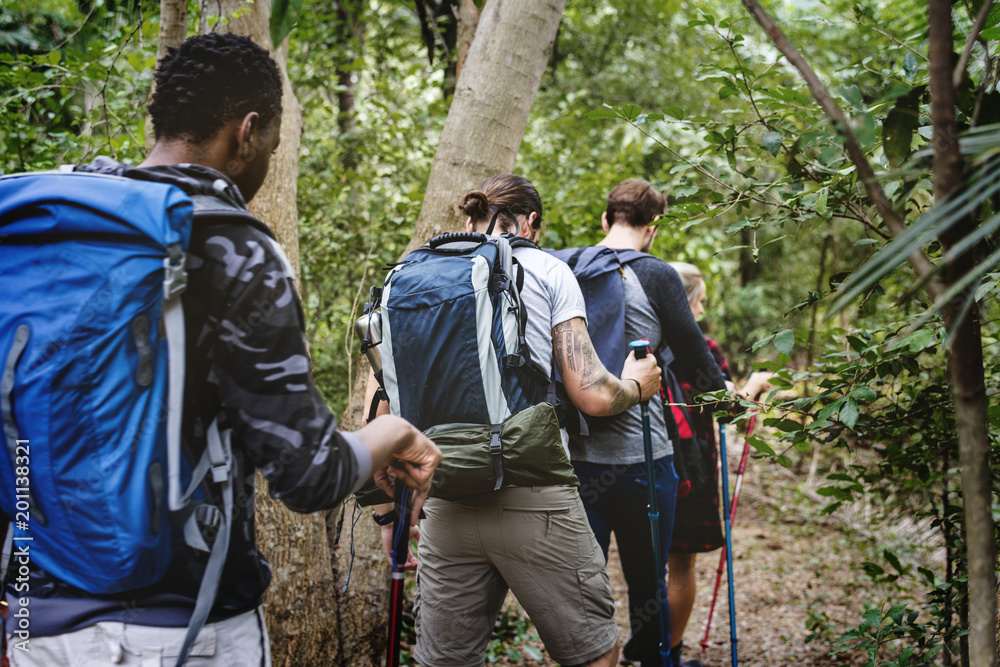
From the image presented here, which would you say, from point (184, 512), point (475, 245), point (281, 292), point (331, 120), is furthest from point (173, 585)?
point (331, 120)

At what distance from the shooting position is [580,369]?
2.20m

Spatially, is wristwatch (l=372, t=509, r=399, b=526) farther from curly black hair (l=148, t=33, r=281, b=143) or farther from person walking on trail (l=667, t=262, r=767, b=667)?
person walking on trail (l=667, t=262, r=767, b=667)

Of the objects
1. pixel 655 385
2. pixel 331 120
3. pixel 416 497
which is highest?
pixel 331 120

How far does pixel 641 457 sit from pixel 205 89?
204cm

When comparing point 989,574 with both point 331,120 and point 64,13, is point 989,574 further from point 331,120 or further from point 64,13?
point 64,13

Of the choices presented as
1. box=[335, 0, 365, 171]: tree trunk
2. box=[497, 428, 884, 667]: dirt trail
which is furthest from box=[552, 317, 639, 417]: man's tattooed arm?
box=[335, 0, 365, 171]: tree trunk

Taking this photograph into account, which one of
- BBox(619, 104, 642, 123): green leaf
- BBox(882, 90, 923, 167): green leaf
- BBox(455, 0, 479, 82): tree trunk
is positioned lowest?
BBox(882, 90, 923, 167): green leaf

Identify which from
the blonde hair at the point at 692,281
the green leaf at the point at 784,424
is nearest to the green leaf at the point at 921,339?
the green leaf at the point at 784,424

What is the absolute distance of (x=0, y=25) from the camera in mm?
8852

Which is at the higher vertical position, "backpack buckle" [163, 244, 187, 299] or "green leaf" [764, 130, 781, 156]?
"green leaf" [764, 130, 781, 156]

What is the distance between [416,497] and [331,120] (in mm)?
7301

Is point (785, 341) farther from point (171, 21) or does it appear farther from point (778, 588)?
point (778, 588)

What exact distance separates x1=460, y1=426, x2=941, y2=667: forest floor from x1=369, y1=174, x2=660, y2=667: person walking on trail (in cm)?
128

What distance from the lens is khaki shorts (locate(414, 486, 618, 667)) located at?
208cm
